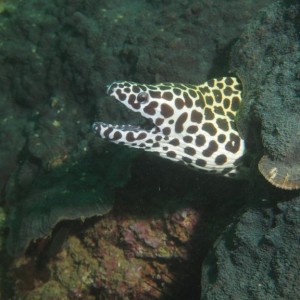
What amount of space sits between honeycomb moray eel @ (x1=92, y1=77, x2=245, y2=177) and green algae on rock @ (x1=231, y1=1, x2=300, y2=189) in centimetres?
26

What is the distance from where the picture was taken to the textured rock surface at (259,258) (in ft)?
9.41

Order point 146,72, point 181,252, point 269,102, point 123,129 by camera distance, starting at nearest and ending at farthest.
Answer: point 269,102, point 123,129, point 181,252, point 146,72

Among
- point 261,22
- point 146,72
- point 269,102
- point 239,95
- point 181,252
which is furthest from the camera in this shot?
point 146,72

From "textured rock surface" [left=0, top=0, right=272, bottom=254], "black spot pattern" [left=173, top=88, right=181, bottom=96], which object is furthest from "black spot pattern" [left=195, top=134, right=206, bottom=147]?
"textured rock surface" [left=0, top=0, right=272, bottom=254]

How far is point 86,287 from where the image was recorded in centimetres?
501

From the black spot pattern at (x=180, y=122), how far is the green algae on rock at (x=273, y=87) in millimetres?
569

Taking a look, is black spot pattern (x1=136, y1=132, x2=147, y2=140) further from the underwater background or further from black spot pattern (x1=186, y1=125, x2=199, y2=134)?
the underwater background

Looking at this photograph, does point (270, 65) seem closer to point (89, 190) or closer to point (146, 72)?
point (146, 72)

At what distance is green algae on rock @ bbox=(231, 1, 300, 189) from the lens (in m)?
2.95

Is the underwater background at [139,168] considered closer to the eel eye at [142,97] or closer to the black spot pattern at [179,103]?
the black spot pattern at [179,103]

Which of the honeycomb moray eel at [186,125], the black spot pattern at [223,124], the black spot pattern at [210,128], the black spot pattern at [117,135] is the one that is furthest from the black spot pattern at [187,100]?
the black spot pattern at [117,135]

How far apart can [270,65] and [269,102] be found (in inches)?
26.3

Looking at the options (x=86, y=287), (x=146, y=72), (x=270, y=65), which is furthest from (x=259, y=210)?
(x=86, y=287)

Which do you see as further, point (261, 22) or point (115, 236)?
point (115, 236)
